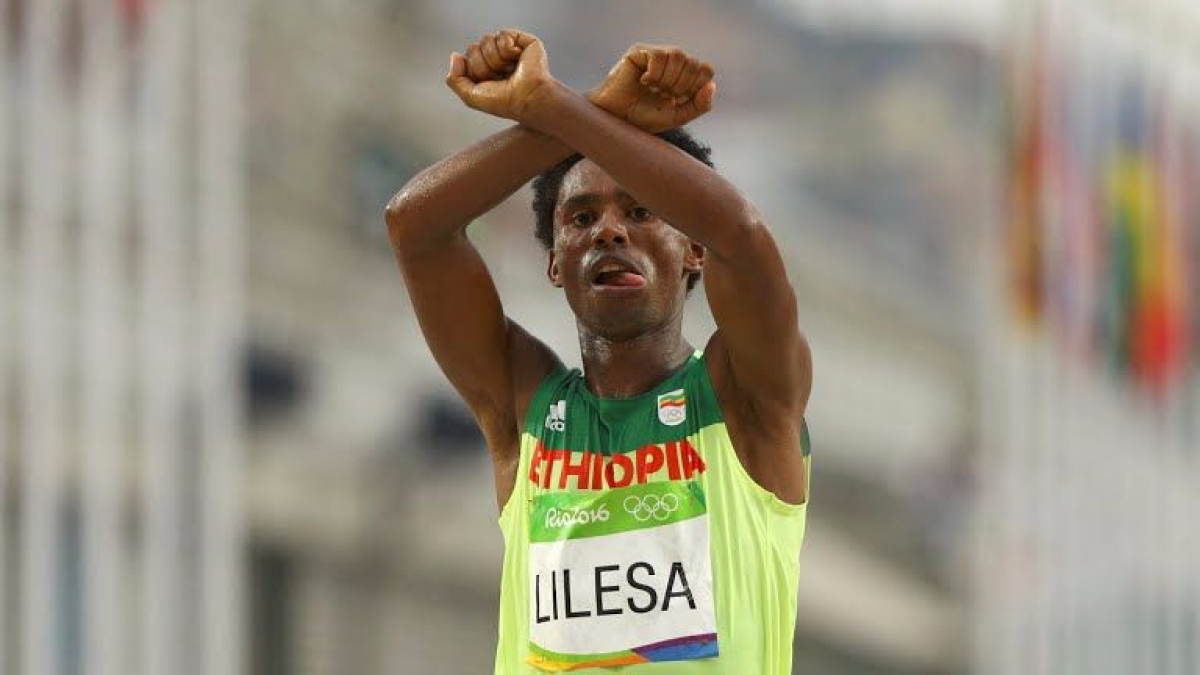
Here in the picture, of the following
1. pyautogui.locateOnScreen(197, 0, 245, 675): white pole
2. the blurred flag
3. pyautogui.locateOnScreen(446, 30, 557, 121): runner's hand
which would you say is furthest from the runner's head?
the blurred flag

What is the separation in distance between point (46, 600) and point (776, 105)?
53.0 ft

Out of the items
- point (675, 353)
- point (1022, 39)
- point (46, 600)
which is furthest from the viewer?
point (1022, 39)

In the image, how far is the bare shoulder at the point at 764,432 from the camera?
645 centimetres

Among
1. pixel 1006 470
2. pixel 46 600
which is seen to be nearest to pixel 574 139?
pixel 46 600

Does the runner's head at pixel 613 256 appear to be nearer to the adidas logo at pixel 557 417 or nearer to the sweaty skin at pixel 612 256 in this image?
the sweaty skin at pixel 612 256

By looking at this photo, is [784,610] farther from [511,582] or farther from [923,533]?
[923,533]

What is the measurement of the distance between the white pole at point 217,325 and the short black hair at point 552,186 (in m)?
9.95

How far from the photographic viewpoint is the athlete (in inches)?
245

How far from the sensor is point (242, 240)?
2345cm

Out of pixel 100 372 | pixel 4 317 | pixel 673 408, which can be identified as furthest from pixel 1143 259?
pixel 673 408

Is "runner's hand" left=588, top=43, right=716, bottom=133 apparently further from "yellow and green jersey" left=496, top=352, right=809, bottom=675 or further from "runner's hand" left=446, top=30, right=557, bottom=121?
"yellow and green jersey" left=496, top=352, right=809, bottom=675

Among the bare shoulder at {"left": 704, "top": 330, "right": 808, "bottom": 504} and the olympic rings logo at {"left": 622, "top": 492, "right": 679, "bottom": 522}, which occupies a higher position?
the bare shoulder at {"left": 704, "top": 330, "right": 808, "bottom": 504}

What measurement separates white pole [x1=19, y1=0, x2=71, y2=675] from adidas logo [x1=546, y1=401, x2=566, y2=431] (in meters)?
9.40

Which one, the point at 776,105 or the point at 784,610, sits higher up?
the point at 776,105
